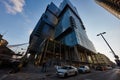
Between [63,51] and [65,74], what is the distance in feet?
114

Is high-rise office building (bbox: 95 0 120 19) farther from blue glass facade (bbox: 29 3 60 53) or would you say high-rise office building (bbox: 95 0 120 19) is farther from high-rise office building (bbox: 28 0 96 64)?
blue glass facade (bbox: 29 3 60 53)


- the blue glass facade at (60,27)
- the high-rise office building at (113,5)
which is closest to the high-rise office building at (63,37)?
the blue glass facade at (60,27)

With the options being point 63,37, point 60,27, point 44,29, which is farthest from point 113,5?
point 44,29

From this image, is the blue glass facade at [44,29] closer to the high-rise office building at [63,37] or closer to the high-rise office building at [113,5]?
the high-rise office building at [63,37]

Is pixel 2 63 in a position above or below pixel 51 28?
below

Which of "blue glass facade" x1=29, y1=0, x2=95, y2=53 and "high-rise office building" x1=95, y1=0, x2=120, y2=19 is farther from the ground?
"blue glass facade" x1=29, y1=0, x2=95, y2=53

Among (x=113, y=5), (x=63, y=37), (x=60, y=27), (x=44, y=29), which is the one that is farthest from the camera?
(x=44, y=29)

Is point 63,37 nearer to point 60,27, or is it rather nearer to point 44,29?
point 60,27

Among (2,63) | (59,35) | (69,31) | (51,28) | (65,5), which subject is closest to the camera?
(2,63)

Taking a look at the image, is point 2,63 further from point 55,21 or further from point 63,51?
point 55,21

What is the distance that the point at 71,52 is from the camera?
45250mm

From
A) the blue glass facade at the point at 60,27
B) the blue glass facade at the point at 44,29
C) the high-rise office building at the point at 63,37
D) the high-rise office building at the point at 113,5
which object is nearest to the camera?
the high-rise office building at the point at 113,5

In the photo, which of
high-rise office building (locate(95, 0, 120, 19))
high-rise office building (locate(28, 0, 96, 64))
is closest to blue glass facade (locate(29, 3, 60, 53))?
high-rise office building (locate(28, 0, 96, 64))

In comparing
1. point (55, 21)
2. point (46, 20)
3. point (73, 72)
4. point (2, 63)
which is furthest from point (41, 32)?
point (73, 72)
